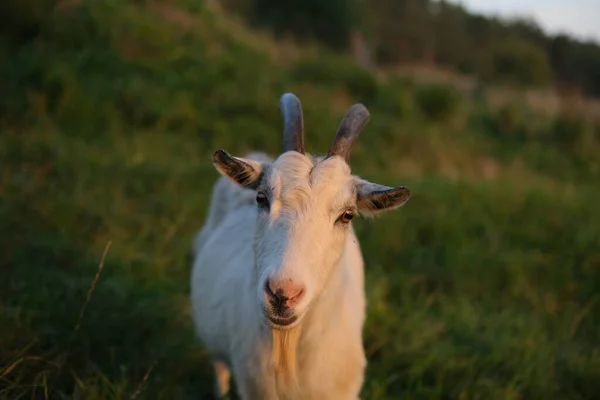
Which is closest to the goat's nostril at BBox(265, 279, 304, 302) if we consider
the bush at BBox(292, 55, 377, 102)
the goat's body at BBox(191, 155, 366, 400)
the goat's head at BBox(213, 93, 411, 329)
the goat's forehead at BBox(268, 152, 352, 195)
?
the goat's head at BBox(213, 93, 411, 329)

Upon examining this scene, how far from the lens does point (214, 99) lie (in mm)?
9758

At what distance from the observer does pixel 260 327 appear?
312 centimetres

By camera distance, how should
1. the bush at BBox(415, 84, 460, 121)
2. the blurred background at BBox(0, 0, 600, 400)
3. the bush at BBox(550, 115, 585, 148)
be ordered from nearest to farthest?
the blurred background at BBox(0, 0, 600, 400) < the bush at BBox(415, 84, 460, 121) < the bush at BBox(550, 115, 585, 148)

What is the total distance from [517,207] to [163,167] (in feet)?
16.1

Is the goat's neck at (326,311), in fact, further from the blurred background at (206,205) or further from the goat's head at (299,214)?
the blurred background at (206,205)

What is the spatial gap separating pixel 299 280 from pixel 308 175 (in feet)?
2.05

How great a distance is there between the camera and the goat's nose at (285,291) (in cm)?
239

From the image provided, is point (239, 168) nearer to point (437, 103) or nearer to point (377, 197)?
point (377, 197)

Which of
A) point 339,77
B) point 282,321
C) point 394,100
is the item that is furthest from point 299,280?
point 339,77

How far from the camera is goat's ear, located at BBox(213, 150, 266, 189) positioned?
9.52 ft

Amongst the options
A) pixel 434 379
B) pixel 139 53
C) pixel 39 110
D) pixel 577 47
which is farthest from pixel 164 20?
pixel 577 47

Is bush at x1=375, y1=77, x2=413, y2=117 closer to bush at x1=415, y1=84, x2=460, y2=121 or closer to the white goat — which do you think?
bush at x1=415, y1=84, x2=460, y2=121

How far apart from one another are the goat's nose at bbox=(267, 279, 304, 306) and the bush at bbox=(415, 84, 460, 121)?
11039mm

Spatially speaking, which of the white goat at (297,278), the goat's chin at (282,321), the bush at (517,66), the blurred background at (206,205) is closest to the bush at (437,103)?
the blurred background at (206,205)
